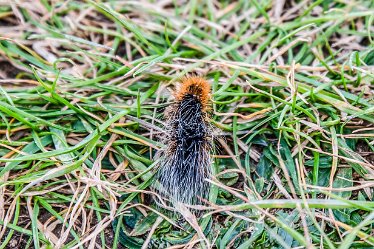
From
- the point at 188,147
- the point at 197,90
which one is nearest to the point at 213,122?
the point at 197,90

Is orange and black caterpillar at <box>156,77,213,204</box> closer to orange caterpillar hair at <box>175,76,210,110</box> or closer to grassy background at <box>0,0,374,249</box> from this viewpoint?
orange caterpillar hair at <box>175,76,210,110</box>

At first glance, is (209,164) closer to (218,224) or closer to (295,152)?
(218,224)

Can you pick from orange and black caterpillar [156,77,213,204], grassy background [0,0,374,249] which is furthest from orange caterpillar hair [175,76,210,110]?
grassy background [0,0,374,249]

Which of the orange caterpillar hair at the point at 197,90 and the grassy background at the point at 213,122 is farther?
the orange caterpillar hair at the point at 197,90

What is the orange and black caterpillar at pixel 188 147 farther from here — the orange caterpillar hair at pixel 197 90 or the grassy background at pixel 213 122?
the grassy background at pixel 213 122

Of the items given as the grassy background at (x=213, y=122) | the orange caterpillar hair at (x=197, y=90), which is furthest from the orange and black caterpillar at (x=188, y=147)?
the grassy background at (x=213, y=122)

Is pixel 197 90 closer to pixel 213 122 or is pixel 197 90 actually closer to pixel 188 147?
pixel 213 122
